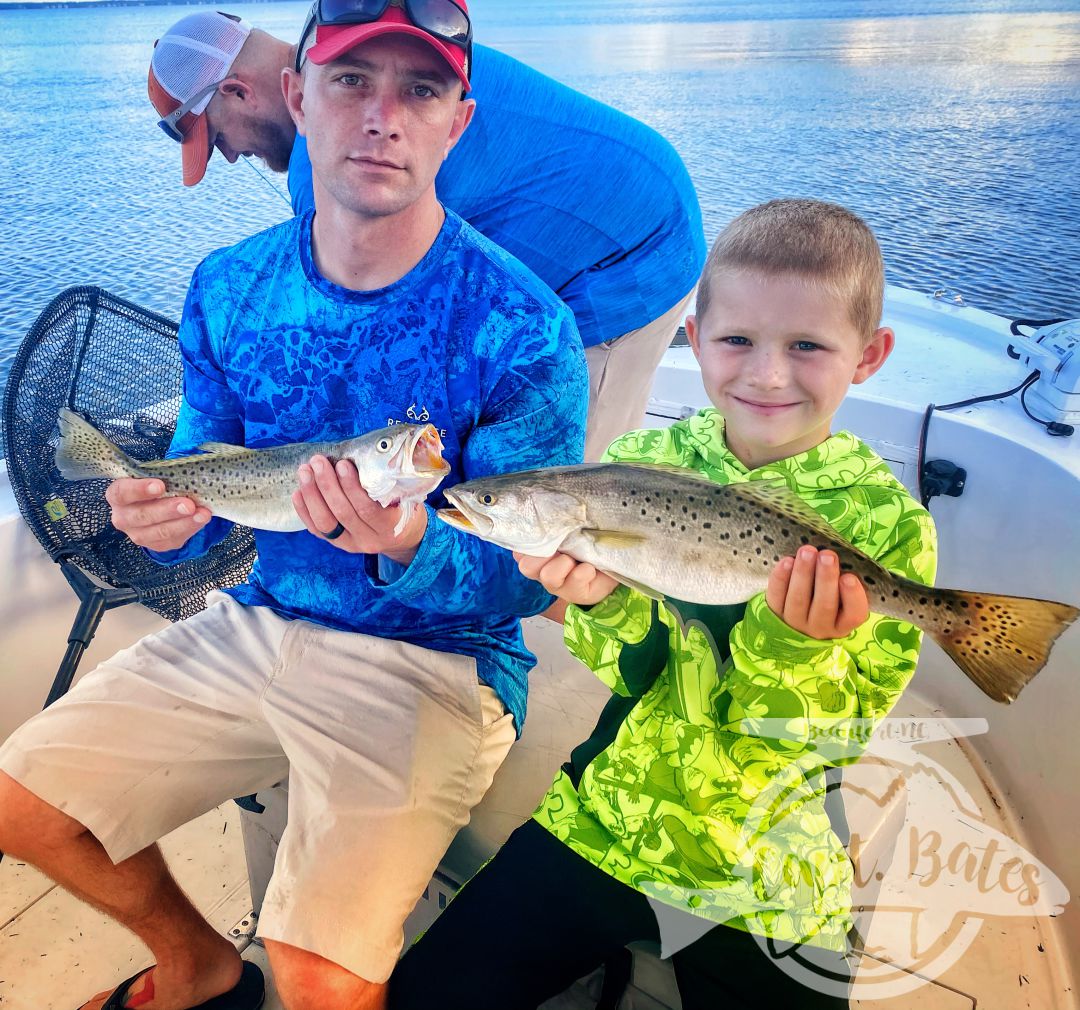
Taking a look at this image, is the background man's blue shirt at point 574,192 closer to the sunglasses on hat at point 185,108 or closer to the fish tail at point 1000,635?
the sunglasses on hat at point 185,108

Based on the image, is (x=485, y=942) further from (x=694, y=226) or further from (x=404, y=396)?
(x=694, y=226)

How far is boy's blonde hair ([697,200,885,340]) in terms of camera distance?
1.76 metres

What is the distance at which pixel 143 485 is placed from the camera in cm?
209

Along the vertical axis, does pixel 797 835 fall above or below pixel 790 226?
below

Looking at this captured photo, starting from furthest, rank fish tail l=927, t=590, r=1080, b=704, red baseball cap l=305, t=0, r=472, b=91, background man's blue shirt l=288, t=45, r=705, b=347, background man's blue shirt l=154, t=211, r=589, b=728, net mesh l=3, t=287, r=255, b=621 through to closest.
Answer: background man's blue shirt l=288, t=45, r=705, b=347 < net mesh l=3, t=287, r=255, b=621 < background man's blue shirt l=154, t=211, r=589, b=728 < red baseball cap l=305, t=0, r=472, b=91 < fish tail l=927, t=590, r=1080, b=704

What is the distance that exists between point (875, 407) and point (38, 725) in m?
3.25

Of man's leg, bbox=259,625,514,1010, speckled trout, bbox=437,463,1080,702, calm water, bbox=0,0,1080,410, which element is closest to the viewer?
speckled trout, bbox=437,463,1080,702

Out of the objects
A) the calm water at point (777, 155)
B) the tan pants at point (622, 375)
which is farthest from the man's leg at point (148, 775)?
the calm water at point (777, 155)

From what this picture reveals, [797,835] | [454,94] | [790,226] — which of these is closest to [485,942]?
[797,835]

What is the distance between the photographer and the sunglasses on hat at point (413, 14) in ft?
6.29

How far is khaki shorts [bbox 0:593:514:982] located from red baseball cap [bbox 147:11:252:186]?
6.32 feet

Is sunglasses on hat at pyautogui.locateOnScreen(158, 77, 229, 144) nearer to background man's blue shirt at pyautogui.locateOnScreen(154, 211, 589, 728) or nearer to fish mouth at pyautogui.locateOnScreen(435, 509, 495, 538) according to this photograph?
background man's blue shirt at pyautogui.locateOnScreen(154, 211, 589, 728)

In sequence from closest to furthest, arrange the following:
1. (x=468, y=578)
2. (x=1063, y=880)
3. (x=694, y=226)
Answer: (x=468, y=578), (x=1063, y=880), (x=694, y=226)

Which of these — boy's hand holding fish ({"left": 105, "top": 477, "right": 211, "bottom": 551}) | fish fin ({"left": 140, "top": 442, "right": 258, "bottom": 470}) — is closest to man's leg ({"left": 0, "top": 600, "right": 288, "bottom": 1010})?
boy's hand holding fish ({"left": 105, "top": 477, "right": 211, "bottom": 551})
